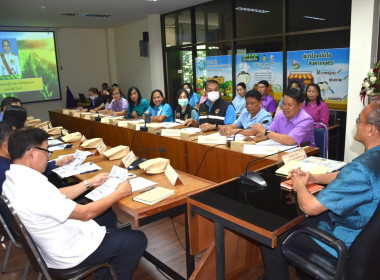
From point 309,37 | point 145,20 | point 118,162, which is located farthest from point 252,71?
point 118,162

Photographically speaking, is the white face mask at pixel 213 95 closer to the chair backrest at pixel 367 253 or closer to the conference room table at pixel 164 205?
the conference room table at pixel 164 205

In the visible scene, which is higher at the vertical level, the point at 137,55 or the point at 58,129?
the point at 137,55

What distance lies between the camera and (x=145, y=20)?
8117 mm

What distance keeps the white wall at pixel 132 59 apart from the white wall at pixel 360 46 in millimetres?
5309

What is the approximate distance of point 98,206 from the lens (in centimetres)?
159

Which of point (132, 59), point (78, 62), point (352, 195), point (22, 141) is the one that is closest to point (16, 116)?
point (22, 141)

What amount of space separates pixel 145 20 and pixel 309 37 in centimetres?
451

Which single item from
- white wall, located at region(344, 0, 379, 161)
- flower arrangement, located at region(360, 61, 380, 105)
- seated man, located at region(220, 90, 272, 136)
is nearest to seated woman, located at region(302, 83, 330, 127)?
white wall, located at region(344, 0, 379, 161)

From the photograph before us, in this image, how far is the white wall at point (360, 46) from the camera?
12.9 feet

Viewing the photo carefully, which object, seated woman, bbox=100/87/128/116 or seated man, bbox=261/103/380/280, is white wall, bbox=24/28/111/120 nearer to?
seated woman, bbox=100/87/128/116

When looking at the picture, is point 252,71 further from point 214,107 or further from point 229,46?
point 214,107

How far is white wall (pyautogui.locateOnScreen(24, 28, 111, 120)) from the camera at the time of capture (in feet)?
29.4

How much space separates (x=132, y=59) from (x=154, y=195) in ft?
25.6

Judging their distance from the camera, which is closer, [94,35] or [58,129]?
[58,129]
